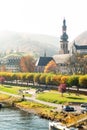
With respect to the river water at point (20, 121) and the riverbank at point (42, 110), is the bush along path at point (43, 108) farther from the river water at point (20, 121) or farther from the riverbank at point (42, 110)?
the river water at point (20, 121)

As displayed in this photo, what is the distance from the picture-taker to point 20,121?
95.8 meters

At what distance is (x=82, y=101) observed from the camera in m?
118

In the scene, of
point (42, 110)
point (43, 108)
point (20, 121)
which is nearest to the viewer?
point (20, 121)

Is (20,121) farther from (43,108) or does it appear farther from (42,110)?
(43,108)

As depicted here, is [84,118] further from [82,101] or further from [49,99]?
[49,99]

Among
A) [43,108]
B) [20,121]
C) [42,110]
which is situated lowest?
[20,121]

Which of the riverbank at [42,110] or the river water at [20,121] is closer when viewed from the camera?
the river water at [20,121]

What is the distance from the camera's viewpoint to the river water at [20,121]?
289ft

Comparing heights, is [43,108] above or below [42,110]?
above

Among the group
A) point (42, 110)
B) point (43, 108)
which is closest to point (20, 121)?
point (42, 110)

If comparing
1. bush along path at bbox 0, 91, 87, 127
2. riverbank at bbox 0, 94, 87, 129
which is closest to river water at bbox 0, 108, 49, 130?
riverbank at bbox 0, 94, 87, 129

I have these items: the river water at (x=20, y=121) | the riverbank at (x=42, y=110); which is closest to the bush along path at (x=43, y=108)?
→ the riverbank at (x=42, y=110)

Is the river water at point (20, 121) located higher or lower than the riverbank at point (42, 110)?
lower

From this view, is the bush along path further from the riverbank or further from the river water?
the river water
